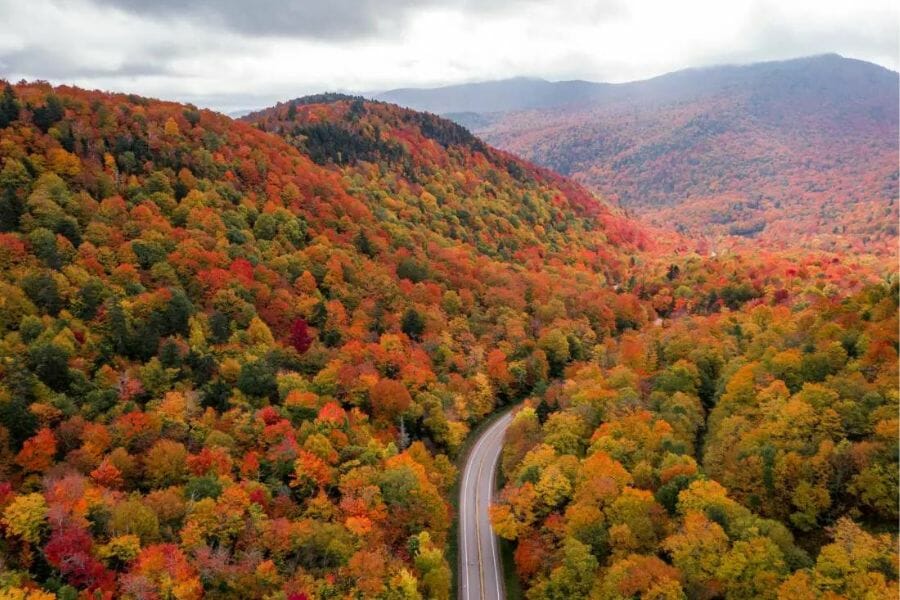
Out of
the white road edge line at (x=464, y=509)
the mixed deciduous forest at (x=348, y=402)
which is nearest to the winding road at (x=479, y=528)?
the white road edge line at (x=464, y=509)

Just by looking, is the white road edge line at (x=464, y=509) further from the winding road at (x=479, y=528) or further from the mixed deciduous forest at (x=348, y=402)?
the mixed deciduous forest at (x=348, y=402)

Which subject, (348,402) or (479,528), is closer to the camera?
(479,528)

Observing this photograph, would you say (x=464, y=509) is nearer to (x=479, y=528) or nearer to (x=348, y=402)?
(x=479, y=528)

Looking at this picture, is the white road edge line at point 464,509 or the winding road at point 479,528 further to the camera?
the white road edge line at point 464,509

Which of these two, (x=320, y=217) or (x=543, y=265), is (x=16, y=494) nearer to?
(x=320, y=217)

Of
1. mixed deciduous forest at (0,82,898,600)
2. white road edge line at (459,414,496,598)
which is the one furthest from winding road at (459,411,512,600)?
mixed deciduous forest at (0,82,898,600)

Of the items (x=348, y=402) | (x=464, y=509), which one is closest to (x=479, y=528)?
(x=464, y=509)
